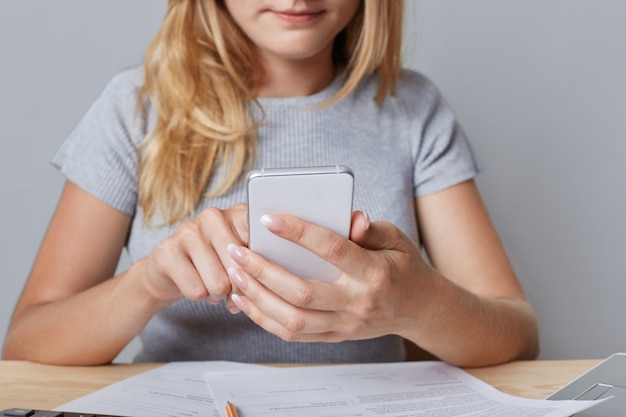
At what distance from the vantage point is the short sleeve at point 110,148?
49.6 inches

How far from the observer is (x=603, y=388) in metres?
0.85

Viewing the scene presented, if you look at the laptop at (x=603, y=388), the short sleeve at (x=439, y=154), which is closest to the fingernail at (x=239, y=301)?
the laptop at (x=603, y=388)

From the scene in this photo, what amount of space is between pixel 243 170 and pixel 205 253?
1.50 feet

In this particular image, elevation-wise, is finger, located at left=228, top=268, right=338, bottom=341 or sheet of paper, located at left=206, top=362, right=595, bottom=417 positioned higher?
finger, located at left=228, top=268, right=338, bottom=341

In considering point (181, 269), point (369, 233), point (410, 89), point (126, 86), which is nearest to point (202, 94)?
point (126, 86)

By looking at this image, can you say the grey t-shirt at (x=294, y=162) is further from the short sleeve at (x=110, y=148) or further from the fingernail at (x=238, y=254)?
the fingernail at (x=238, y=254)

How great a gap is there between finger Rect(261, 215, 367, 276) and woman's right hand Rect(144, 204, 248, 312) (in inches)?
4.4

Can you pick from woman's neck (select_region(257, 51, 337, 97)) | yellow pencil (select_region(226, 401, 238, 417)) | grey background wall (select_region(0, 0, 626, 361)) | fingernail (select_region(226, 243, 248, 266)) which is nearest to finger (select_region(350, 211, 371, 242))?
fingernail (select_region(226, 243, 248, 266))

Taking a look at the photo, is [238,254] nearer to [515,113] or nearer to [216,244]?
[216,244]

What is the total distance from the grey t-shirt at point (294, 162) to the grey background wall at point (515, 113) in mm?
480

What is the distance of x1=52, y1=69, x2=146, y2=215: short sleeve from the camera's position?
1.26 m

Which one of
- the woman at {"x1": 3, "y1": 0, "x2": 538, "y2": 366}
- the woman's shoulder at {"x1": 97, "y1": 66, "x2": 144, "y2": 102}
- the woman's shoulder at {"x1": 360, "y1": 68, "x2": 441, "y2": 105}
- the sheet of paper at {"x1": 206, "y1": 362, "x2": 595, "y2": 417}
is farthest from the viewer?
the woman's shoulder at {"x1": 360, "y1": 68, "x2": 441, "y2": 105}

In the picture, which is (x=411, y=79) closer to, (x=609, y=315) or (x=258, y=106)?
(x=258, y=106)

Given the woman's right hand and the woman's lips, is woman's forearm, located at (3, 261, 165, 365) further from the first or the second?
the woman's lips
